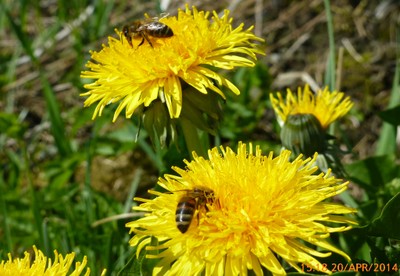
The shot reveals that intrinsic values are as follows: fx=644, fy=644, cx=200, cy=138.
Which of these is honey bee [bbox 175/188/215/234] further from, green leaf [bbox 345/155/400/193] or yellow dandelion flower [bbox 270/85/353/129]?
green leaf [bbox 345/155/400/193]

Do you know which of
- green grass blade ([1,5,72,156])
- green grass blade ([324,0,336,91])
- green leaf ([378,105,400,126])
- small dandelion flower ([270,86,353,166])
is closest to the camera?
small dandelion flower ([270,86,353,166])

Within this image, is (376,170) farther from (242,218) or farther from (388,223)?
(242,218)

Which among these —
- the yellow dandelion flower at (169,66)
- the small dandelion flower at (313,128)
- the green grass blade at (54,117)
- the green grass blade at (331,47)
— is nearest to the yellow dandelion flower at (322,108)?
the small dandelion flower at (313,128)

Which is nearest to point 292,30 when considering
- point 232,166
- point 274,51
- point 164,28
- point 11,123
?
point 274,51

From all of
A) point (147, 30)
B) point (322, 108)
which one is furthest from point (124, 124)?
point (147, 30)

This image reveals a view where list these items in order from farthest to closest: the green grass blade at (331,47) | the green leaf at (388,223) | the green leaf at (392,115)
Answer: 1. the green grass blade at (331,47)
2. the green leaf at (392,115)
3. the green leaf at (388,223)

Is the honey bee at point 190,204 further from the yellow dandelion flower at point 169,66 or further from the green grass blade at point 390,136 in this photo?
the green grass blade at point 390,136

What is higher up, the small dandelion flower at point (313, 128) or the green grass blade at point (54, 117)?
the green grass blade at point (54, 117)

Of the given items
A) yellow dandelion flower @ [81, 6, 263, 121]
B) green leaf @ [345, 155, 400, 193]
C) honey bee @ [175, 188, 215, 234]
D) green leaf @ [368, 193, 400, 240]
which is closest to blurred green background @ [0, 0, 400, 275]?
green leaf @ [345, 155, 400, 193]
